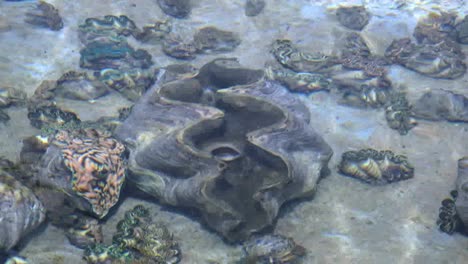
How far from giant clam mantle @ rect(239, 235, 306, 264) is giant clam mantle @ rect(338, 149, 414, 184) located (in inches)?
64.0

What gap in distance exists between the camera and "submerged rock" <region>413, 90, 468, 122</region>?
6691 mm

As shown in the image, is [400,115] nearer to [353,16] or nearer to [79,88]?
[353,16]

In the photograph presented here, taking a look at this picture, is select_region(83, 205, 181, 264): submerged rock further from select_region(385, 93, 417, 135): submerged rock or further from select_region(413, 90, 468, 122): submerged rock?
select_region(413, 90, 468, 122): submerged rock

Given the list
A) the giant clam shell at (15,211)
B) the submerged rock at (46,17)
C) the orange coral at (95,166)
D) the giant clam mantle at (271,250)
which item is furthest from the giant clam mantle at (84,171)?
the submerged rock at (46,17)

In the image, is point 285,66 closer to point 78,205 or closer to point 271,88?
point 271,88

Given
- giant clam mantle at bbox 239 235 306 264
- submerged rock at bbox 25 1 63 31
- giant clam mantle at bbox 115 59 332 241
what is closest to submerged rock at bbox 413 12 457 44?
giant clam mantle at bbox 115 59 332 241

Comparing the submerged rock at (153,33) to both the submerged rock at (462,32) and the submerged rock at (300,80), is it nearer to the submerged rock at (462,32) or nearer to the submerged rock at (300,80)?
the submerged rock at (300,80)

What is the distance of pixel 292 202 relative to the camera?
502 cm

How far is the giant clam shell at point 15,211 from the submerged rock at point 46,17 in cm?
523

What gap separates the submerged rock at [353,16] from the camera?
30.8 feet

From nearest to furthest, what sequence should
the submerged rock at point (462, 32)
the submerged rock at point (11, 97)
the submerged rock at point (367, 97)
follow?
the submerged rock at point (11, 97) < the submerged rock at point (367, 97) < the submerged rock at point (462, 32)

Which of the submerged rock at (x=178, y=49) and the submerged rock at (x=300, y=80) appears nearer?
the submerged rock at (x=300, y=80)

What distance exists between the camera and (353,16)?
946 cm

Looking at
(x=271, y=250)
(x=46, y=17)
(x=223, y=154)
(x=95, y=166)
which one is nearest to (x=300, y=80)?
(x=223, y=154)
